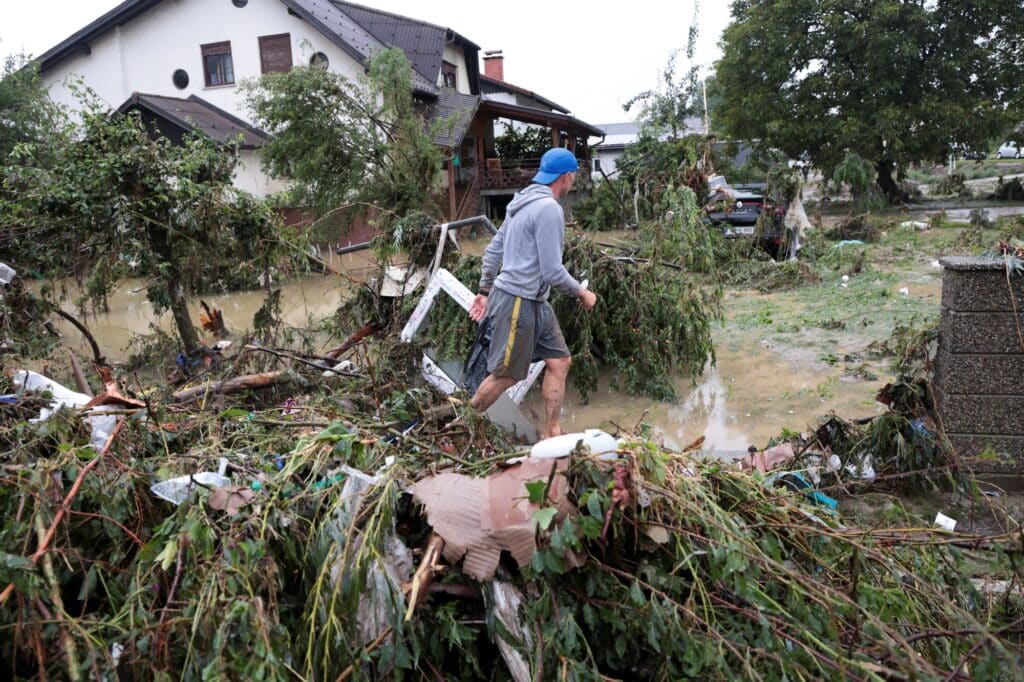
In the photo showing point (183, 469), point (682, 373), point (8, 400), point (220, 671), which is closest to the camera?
point (220, 671)

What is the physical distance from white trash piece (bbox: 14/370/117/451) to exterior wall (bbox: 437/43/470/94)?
24.4m

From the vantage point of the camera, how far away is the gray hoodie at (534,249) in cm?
423

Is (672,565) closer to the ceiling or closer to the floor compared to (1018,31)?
closer to the floor

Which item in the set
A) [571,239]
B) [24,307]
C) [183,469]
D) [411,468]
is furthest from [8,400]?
[571,239]

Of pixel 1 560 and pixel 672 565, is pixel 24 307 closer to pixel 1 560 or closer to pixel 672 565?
pixel 1 560

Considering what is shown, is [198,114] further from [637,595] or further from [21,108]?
[637,595]


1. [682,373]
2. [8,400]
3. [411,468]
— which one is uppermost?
[8,400]

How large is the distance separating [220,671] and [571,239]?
5.15 metres

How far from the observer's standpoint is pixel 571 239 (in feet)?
A: 21.7

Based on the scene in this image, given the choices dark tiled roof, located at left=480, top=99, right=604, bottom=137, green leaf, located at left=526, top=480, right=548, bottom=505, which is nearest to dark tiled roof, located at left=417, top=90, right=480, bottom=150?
dark tiled roof, located at left=480, top=99, right=604, bottom=137

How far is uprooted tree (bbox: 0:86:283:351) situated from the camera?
6773 mm

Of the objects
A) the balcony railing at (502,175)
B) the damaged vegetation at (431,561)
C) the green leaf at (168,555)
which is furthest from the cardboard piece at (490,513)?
Result: the balcony railing at (502,175)

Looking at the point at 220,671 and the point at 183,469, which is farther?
the point at 183,469

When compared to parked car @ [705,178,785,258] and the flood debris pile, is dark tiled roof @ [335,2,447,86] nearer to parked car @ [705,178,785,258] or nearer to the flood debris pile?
parked car @ [705,178,785,258]
